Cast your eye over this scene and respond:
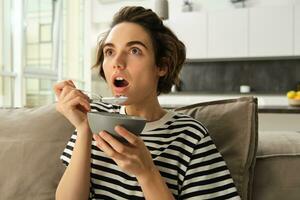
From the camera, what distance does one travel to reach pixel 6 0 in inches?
167

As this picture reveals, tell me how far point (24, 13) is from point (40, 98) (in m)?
1.17

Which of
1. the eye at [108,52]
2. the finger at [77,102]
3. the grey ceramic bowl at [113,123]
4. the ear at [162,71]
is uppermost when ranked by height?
the eye at [108,52]

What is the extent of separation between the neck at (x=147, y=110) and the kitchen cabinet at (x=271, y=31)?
13.7ft

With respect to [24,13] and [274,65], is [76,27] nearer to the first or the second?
[24,13]

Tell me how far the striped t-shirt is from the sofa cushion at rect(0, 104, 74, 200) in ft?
0.62

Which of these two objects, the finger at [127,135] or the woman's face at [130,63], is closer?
the finger at [127,135]

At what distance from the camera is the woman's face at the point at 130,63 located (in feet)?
3.20

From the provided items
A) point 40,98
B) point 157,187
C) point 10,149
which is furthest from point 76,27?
point 157,187

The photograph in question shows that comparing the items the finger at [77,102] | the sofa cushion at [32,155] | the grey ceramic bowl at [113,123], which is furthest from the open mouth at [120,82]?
the sofa cushion at [32,155]

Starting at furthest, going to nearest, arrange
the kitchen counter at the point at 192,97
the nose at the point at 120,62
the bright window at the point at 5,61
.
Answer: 1. the kitchen counter at the point at 192,97
2. the bright window at the point at 5,61
3. the nose at the point at 120,62

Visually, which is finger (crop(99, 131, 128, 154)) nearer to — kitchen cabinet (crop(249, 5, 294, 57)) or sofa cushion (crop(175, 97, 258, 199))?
sofa cushion (crop(175, 97, 258, 199))

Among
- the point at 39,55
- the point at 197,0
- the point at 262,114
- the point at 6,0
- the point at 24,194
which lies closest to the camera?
the point at 24,194

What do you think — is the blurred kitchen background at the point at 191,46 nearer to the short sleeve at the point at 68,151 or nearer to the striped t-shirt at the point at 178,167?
the short sleeve at the point at 68,151

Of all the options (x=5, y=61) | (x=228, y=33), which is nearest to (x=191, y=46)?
(x=228, y=33)
